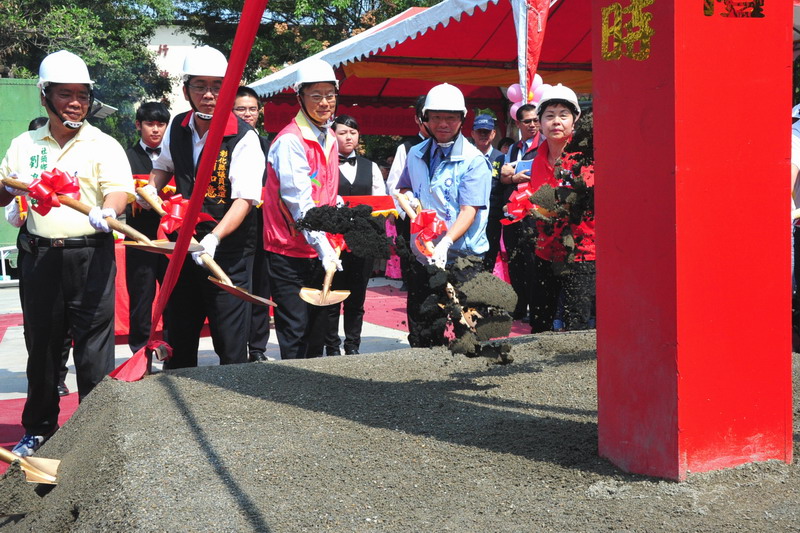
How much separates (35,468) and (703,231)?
2.37m

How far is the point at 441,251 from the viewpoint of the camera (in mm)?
4531

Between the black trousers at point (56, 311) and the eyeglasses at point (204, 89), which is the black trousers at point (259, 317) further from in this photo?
the black trousers at point (56, 311)

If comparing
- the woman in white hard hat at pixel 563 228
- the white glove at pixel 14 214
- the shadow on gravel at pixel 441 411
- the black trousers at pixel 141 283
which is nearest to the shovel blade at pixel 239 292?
the shadow on gravel at pixel 441 411

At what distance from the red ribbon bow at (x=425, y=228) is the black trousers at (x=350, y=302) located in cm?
58

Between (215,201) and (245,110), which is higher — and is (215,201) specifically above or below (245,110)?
below

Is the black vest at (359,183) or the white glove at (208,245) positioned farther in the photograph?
the black vest at (359,183)

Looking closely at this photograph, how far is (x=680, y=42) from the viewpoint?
2.19 m

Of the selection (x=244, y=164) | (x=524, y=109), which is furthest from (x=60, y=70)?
(x=524, y=109)

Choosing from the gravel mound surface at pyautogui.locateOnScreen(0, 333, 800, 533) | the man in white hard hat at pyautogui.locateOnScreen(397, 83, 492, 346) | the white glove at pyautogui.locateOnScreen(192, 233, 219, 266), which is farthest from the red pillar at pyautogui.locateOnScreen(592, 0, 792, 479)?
the man in white hard hat at pyautogui.locateOnScreen(397, 83, 492, 346)

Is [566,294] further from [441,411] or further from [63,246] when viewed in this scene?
[63,246]

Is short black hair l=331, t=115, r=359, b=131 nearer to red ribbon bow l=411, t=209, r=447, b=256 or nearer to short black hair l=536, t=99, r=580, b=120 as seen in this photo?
short black hair l=536, t=99, r=580, b=120

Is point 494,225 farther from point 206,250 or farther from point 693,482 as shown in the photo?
point 693,482

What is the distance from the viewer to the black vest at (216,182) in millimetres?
4285

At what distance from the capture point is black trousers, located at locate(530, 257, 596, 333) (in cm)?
453
